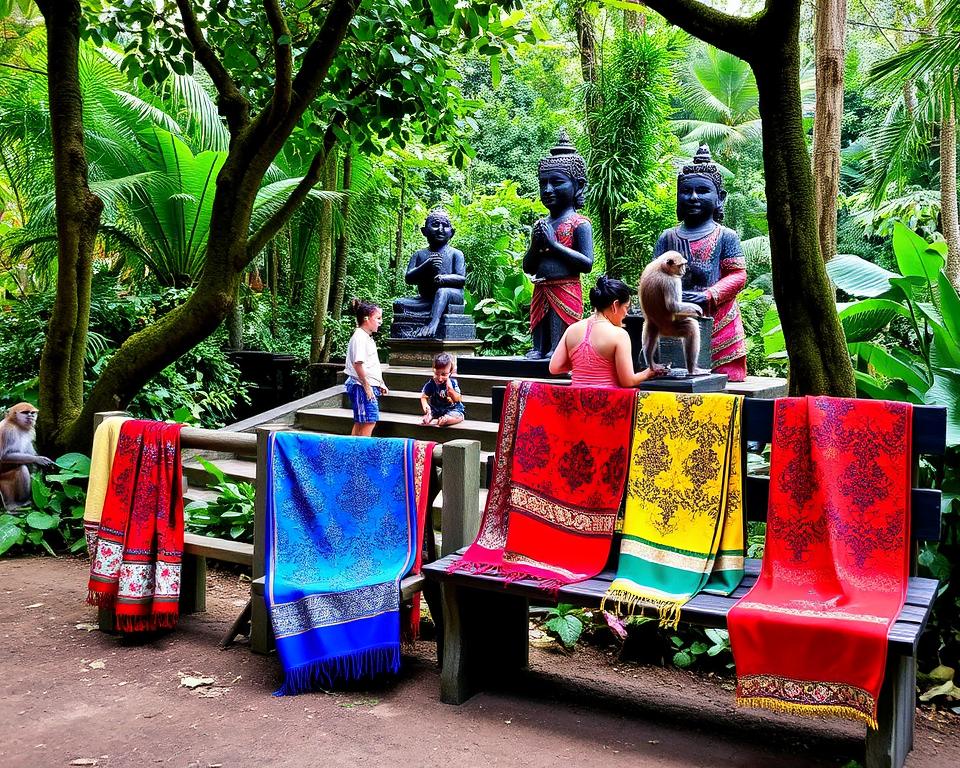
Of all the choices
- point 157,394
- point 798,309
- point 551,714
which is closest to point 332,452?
point 551,714

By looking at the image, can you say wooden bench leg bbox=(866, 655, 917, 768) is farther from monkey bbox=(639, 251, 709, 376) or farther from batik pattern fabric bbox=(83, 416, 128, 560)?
batik pattern fabric bbox=(83, 416, 128, 560)

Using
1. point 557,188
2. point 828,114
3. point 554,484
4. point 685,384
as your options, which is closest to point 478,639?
point 554,484

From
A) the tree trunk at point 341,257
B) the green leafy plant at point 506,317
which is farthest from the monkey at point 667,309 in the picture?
the tree trunk at point 341,257

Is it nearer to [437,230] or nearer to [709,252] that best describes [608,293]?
[709,252]

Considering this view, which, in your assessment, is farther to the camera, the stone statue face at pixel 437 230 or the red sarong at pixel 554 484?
the stone statue face at pixel 437 230

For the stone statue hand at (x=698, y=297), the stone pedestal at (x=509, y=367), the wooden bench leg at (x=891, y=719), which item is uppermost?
the stone statue hand at (x=698, y=297)

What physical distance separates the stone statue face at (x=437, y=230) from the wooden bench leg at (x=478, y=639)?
5644mm

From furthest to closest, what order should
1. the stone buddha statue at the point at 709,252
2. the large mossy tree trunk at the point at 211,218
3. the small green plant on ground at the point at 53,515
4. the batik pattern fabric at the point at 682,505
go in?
the stone buddha statue at the point at 709,252 < the small green plant on ground at the point at 53,515 < the large mossy tree trunk at the point at 211,218 < the batik pattern fabric at the point at 682,505

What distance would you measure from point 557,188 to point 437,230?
7.15ft

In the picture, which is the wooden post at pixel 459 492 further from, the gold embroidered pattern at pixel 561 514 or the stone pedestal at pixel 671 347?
the stone pedestal at pixel 671 347

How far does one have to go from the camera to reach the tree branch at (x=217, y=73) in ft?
20.5

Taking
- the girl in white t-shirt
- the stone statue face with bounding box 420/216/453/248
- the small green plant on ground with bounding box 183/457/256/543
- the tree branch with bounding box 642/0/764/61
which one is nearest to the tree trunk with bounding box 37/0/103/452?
the small green plant on ground with bounding box 183/457/256/543

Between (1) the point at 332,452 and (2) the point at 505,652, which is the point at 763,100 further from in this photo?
(2) the point at 505,652

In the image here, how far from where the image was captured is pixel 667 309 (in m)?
5.06
